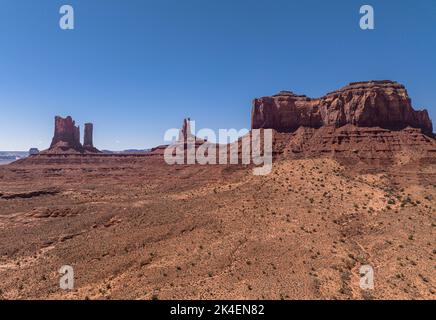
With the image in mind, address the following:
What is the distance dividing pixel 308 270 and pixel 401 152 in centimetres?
3839

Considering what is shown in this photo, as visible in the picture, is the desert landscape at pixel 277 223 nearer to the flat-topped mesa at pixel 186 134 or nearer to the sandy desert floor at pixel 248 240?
the sandy desert floor at pixel 248 240

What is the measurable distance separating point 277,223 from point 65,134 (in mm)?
132145

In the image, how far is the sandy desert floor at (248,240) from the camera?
2144cm

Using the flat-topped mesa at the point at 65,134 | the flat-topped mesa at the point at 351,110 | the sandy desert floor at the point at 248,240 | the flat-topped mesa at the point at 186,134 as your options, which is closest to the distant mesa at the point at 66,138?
the flat-topped mesa at the point at 65,134

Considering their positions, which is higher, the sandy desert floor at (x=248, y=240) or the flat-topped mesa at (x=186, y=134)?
the flat-topped mesa at (x=186, y=134)

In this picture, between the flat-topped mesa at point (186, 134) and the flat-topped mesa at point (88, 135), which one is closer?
the flat-topped mesa at point (186, 134)

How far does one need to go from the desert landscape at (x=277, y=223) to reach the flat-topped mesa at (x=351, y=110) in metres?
0.25

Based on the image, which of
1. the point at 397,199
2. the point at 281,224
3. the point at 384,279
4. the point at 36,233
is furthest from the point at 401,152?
the point at 36,233

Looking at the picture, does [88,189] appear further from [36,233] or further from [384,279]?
[384,279]

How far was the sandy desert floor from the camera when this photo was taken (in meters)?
21.4

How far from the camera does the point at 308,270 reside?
22.9 metres

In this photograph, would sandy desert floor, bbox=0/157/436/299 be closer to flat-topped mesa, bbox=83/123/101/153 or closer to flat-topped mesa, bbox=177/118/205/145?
flat-topped mesa, bbox=177/118/205/145

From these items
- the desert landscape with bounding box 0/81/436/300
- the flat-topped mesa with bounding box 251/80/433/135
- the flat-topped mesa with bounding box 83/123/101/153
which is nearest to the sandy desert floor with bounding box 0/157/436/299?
the desert landscape with bounding box 0/81/436/300

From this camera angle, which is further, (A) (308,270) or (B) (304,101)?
(B) (304,101)
